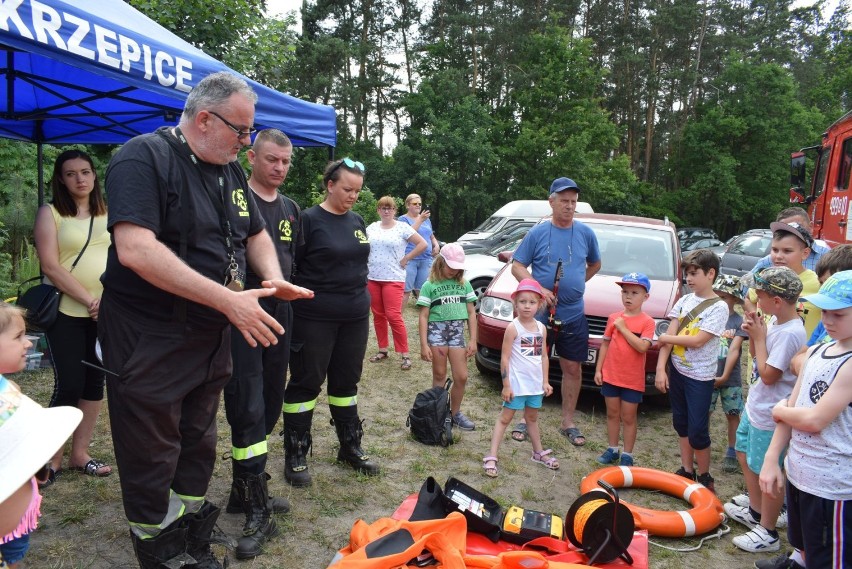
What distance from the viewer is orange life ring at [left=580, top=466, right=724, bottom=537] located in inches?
132

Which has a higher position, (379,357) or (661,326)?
(661,326)

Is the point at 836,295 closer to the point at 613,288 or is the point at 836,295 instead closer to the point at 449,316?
the point at 449,316

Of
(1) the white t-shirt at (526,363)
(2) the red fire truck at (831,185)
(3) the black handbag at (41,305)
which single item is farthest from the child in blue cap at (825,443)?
(2) the red fire truck at (831,185)

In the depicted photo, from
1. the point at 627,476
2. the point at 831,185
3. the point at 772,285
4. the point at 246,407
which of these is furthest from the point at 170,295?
the point at 831,185

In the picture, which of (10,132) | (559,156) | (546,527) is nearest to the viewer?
(546,527)

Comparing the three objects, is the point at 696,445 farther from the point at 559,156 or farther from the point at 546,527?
the point at 559,156

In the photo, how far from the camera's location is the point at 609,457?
4.40 m

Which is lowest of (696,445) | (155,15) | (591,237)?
(696,445)

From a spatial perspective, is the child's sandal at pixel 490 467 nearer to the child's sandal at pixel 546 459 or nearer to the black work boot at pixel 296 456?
the child's sandal at pixel 546 459

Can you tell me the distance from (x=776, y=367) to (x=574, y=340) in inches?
67.2

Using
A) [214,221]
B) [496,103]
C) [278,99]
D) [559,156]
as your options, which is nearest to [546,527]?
[214,221]

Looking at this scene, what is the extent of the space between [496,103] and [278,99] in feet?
104

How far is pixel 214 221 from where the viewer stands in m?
2.41

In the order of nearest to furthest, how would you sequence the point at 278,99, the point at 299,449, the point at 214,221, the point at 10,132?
the point at 214,221
the point at 299,449
the point at 278,99
the point at 10,132
